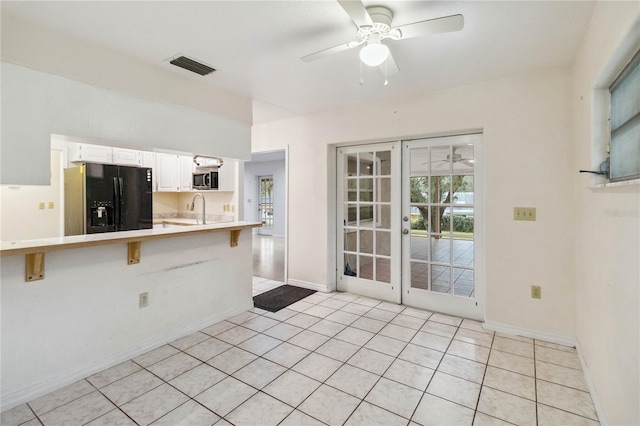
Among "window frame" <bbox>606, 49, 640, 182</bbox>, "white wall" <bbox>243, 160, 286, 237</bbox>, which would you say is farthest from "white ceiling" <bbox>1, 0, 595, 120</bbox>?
"white wall" <bbox>243, 160, 286, 237</bbox>

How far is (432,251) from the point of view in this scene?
348 cm

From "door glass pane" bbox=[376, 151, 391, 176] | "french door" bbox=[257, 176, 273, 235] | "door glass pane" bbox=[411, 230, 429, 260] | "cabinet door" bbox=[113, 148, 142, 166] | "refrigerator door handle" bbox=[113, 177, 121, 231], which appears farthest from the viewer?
"french door" bbox=[257, 176, 273, 235]

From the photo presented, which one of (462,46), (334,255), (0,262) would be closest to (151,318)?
(0,262)

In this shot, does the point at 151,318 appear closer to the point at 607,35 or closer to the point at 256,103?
the point at 256,103

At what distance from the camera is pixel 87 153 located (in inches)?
158

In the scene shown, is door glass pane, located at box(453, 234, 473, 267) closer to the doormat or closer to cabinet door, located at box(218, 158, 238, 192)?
the doormat

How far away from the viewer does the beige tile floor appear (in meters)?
1.83

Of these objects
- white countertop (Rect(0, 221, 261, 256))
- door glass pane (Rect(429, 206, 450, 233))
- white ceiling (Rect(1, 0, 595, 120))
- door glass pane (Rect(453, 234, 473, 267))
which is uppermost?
white ceiling (Rect(1, 0, 595, 120))

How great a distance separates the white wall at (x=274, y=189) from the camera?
31.9 ft

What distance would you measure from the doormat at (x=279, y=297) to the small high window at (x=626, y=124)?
10.3ft

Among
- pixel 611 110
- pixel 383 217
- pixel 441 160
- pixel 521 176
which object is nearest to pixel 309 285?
pixel 383 217

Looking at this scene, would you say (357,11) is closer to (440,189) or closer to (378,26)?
(378,26)

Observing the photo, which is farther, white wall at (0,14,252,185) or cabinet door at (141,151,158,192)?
cabinet door at (141,151,158,192)

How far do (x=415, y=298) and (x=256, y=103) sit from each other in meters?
2.98
